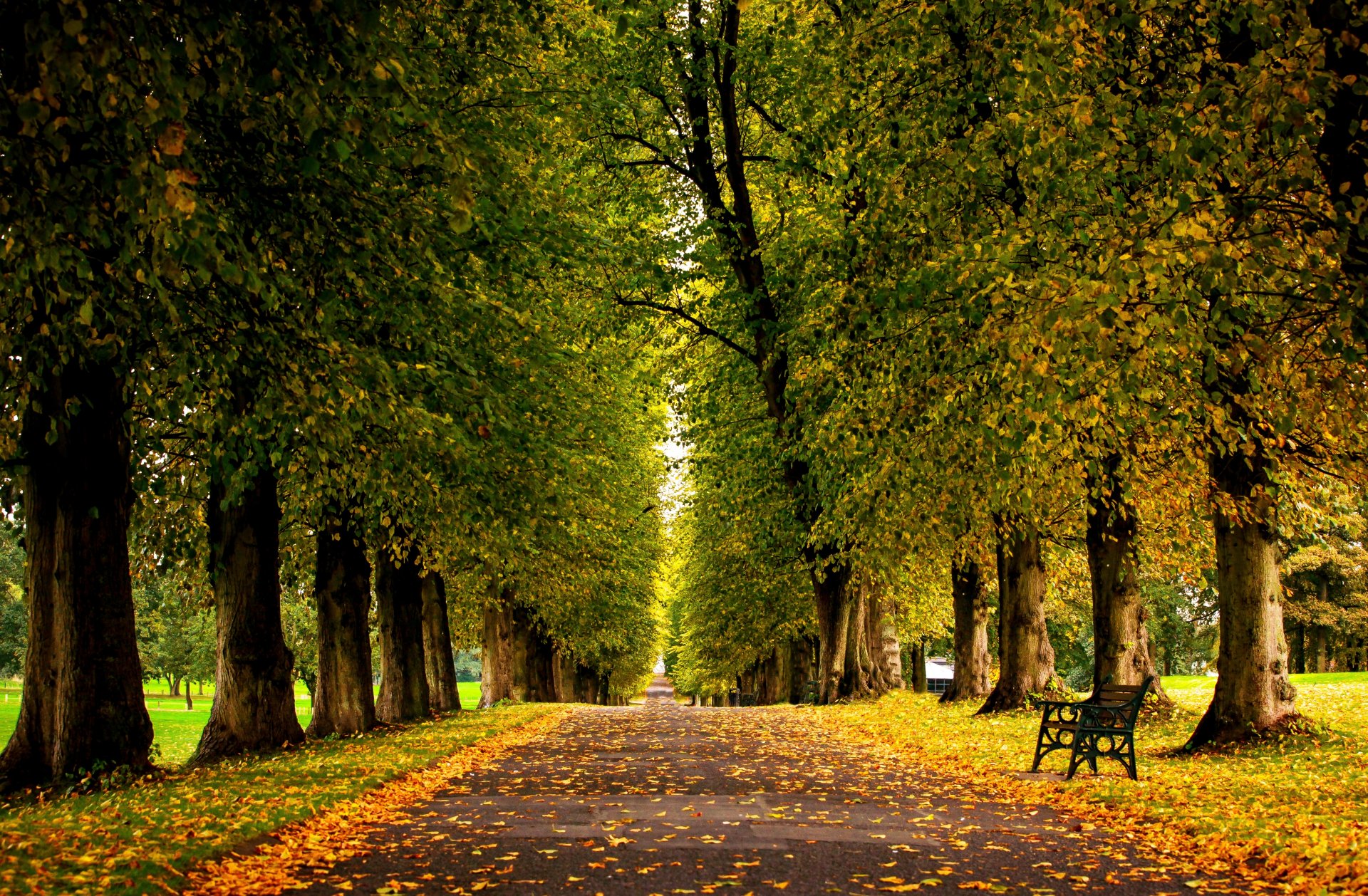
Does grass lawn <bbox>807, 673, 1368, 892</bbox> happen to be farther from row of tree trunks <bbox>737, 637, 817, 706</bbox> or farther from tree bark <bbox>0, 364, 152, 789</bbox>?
row of tree trunks <bbox>737, 637, 817, 706</bbox>

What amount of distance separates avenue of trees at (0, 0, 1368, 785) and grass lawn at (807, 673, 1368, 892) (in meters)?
1.05

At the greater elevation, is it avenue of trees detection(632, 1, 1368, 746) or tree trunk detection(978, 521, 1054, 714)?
avenue of trees detection(632, 1, 1368, 746)

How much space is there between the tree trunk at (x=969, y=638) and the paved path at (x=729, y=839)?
14.2 metres

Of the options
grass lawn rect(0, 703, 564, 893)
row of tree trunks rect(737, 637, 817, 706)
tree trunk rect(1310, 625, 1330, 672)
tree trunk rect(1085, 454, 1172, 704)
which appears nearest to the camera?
grass lawn rect(0, 703, 564, 893)

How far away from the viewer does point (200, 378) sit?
1144cm

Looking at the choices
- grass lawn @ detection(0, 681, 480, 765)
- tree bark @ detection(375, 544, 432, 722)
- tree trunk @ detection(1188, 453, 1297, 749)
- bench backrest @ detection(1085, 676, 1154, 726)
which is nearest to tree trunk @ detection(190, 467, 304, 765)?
grass lawn @ detection(0, 681, 480, 765)

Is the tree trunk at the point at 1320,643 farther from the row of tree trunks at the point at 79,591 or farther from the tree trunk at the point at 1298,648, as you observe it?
the row of tree trunks at the point at 79,591

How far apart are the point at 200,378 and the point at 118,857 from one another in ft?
19.1

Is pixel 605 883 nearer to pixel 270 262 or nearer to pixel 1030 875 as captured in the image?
pixel 1030 875

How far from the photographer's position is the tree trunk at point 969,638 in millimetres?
27484

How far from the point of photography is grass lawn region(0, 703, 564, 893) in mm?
6586

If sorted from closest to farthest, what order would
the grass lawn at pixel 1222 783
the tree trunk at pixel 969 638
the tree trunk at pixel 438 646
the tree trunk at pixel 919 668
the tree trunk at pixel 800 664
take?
the grass lawn at pixel 1222 783 < the tree trunk at pixel 438 646 < the tree trunk at pixel 969 638 < the tree trunk at pixel 800 664 < the tree trunk at pixel 919 668

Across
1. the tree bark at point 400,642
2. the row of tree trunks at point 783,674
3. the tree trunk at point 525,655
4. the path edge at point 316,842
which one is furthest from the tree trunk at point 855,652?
the path edge at point 316,842

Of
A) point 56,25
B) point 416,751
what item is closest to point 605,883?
point 56,25
